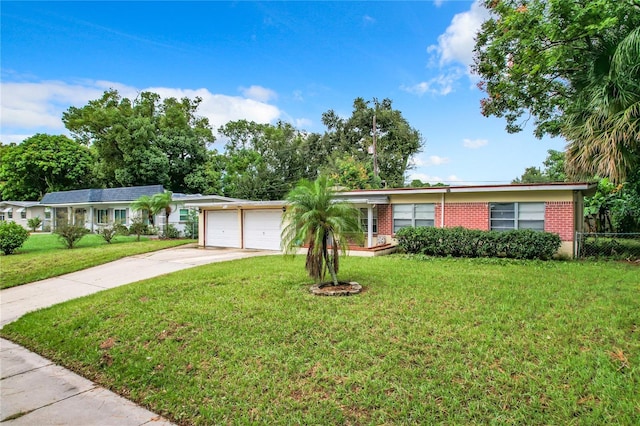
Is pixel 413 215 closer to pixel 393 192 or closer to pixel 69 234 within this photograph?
pixel 393 192

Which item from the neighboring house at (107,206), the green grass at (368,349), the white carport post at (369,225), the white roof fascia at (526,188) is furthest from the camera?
the neighboring house at (107,206)

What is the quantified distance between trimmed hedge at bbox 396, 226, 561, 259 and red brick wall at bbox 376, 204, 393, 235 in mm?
1789

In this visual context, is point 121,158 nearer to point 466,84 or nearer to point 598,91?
point 466,84

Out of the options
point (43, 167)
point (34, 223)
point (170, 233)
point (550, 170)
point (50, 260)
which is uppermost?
point (43, 167)

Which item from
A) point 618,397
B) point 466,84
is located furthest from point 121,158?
point 618,397

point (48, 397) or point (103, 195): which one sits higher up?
point (103, 195)

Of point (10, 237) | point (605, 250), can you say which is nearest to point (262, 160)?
point (10, 237)

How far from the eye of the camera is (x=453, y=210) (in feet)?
43.9

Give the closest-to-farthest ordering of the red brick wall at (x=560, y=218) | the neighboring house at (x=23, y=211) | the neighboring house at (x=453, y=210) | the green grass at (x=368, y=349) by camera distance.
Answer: the green grass at (x=368, y=349) < the red brick wall at (x=560, y=218) < the neighboring house at (x=453, y=210) < the neighboring house at (x=23, y=211)

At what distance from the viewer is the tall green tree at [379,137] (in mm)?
31219

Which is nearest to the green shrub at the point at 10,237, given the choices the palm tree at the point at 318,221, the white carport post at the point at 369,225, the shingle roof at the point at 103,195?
the shingle roof at the point at 103,195

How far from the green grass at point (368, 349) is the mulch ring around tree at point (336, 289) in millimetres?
251

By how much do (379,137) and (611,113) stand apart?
25350mm

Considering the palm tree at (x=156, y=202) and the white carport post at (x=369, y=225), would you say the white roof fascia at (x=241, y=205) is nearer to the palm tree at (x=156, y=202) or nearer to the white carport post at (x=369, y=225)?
the palm tree at (x=156, y=202)
